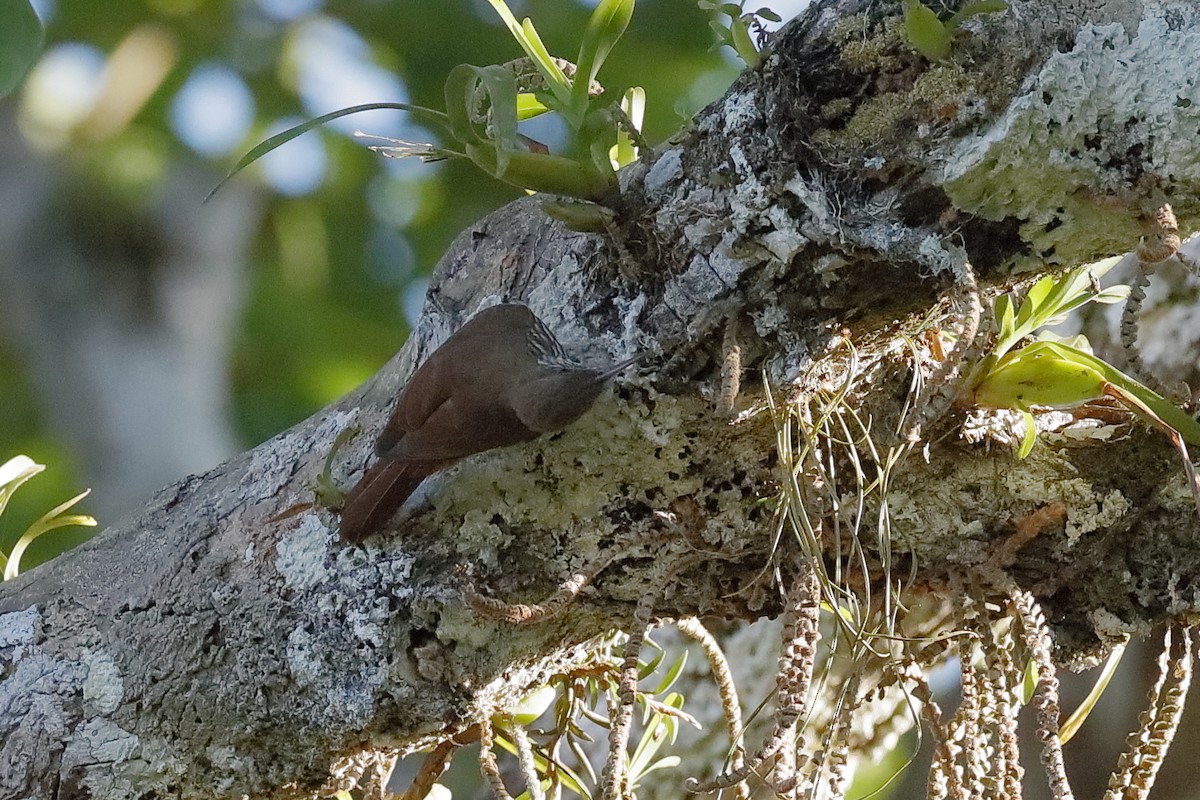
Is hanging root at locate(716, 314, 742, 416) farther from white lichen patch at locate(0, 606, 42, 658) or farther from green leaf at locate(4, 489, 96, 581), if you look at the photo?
green leaf at locate(4, 489, 96, 581)

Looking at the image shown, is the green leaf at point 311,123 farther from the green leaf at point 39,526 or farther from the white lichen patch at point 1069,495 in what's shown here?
the green leaf at point 39,526

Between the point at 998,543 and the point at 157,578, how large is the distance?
660 millimetres

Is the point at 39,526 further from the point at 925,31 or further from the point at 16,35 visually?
the point at 925,31

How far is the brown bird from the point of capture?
2.35 ft

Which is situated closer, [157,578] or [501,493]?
[501,493]

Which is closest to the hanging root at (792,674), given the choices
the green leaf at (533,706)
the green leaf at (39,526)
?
the green leaf at (533,706)

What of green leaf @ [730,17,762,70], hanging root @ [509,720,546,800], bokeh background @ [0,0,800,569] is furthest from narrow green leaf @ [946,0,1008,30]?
bokeh background @ [0,0,800,569]

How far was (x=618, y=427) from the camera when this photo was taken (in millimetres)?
755

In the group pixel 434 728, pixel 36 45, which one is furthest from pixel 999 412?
pixel 36 45

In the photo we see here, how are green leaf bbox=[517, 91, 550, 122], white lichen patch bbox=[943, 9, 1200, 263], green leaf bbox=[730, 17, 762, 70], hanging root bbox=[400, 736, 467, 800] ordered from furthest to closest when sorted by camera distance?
hanging root bbox=[400, 736, 467, 800]
green leaf bbox=[517, 91, 550, 122]
green leaf bbox=[730, 17, 762, 70]
white lichen patch bbox=[943, 9, 1200, 263]

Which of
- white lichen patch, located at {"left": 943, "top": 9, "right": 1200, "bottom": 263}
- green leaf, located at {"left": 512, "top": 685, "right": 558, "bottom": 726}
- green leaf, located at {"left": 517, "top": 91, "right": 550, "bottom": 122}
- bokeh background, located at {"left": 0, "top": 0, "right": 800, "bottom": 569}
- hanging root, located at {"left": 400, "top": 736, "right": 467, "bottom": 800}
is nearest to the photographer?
white lichen patch, located at {"left": 943, "top": 9, "right": 1200, "bottom": 263}

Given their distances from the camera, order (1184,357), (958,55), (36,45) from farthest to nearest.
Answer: (1184,357) → (36,45) → (958,55)

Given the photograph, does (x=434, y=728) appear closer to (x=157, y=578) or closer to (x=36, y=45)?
(x=157, y=578)

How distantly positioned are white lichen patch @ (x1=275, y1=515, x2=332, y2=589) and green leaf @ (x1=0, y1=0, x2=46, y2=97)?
410 millimetres
